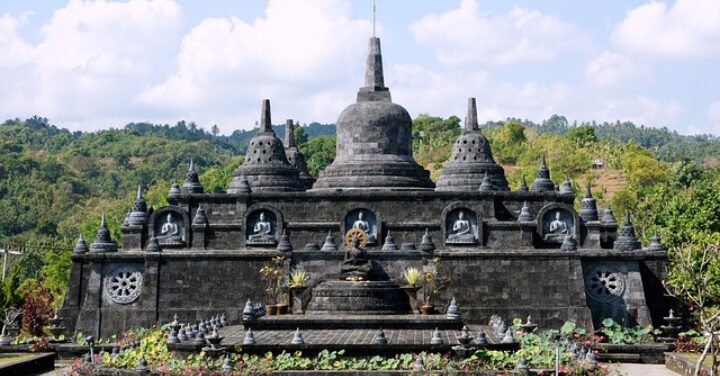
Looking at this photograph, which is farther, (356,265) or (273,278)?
(273,278)

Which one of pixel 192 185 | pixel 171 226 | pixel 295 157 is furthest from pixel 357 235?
pixel 295 157

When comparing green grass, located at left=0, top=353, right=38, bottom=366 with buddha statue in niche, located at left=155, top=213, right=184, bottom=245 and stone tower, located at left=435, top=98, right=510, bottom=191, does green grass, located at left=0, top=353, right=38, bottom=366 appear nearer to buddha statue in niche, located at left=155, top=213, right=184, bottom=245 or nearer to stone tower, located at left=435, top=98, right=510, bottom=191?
buddha statue in niche, located at left=155, top=213, right=184, bottom=245

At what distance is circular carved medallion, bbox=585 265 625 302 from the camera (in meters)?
39.2

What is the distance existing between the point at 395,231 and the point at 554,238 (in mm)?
5642

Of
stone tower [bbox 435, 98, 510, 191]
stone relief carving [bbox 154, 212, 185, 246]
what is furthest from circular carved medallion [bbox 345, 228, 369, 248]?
stone relief carving [bbox 154, 212, 185, 246]

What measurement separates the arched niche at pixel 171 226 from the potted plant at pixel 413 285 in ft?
30.0

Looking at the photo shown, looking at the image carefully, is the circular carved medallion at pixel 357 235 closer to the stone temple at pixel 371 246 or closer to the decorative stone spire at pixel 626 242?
the stone temple at pixel 371 246

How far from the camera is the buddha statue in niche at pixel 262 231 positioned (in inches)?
1670

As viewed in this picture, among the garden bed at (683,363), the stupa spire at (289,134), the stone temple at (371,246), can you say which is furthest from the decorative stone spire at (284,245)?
the stupa spire at (289,134)

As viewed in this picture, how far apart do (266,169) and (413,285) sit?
1107 centimetres

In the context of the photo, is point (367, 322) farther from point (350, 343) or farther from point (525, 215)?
point (525, 215)

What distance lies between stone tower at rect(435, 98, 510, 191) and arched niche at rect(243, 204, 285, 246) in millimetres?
6963

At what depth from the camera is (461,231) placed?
4141 cm

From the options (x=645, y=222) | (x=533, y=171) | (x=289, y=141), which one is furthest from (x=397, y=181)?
(x=533, y=171)
